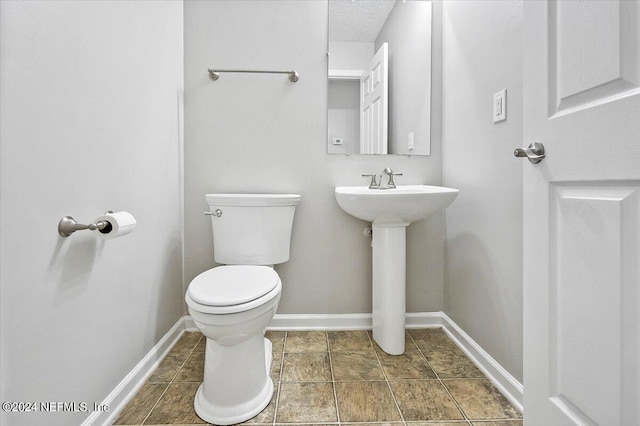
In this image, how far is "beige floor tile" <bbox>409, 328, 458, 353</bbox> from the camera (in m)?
1.56

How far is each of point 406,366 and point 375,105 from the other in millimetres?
1357

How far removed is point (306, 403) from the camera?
1152 millimetres

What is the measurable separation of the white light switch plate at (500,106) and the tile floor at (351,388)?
109 cm

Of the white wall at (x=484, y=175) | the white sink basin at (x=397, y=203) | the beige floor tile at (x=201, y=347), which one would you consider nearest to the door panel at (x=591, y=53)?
the white wall at (x=484, y=175)

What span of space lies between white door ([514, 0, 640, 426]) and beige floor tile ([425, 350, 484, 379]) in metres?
0.52

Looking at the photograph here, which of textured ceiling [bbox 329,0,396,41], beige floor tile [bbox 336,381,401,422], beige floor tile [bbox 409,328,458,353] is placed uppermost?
textured ceiling [bbox 329,0,396,41]

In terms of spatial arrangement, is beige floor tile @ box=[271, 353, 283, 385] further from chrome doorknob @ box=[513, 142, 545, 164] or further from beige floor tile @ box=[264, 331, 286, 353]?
chrome doorknob @ box=[513, 142, 545, 164]

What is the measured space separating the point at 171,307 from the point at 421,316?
4.55 feet

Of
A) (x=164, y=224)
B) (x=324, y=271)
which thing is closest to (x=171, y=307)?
(x=164, y=224)

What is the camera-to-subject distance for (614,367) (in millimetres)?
592

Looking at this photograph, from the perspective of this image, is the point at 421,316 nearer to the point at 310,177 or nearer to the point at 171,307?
the point at 310,177

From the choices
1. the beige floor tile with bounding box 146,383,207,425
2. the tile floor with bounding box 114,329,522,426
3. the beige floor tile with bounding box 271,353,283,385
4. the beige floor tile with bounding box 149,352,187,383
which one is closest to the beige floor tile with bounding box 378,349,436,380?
the tile floor with bounding box 114,329,522,426

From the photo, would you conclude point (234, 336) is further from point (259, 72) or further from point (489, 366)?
point (259, 72)

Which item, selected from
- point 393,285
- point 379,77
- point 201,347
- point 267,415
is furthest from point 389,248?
point 201,347
